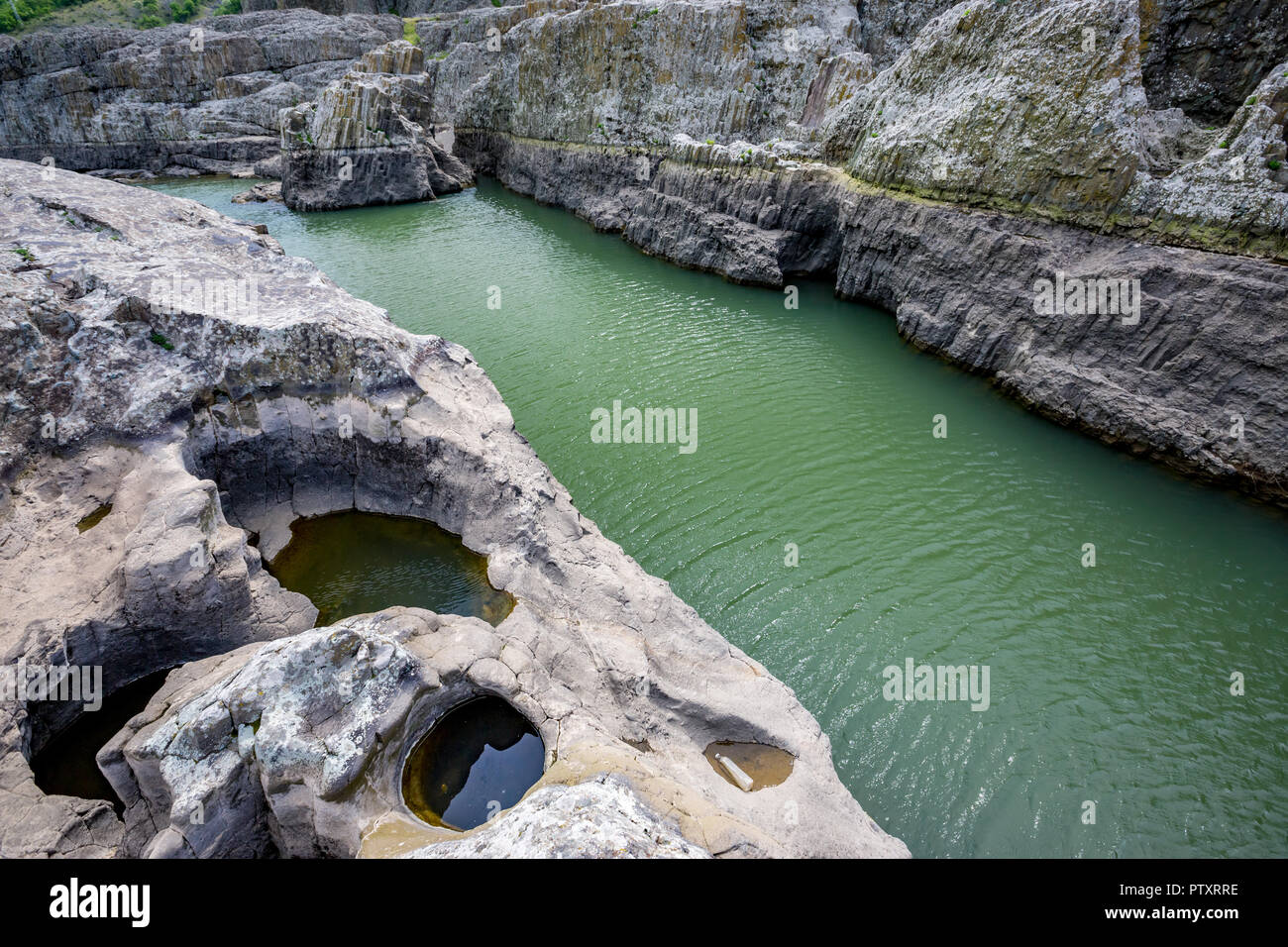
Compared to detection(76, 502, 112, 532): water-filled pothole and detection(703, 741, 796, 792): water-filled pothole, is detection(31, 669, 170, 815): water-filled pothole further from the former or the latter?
detection(703, 741, 796, 792): water-filled pothole

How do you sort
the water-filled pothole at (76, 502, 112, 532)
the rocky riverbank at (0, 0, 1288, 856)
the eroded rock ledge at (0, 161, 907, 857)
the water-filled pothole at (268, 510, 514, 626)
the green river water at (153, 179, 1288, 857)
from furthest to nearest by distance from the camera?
the water-filled pothole at (268, 510, 514, 626), the water-filled pothole at (76, 502, 112, 532), the green river water at (153, 179, 1288, 857), the rocky riverbank at (0, 0, 1288, 856), the eroded rock ledge at (0, 161, 907, 857)

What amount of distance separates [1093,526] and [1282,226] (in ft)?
19.0

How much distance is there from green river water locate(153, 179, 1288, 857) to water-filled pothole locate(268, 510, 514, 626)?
250 cm

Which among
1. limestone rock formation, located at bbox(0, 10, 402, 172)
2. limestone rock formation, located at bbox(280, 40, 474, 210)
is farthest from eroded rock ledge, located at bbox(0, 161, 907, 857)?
limestone rock formation, located at bbox(0, 10, 402, 172)

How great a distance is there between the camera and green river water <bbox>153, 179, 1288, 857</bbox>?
635 cm

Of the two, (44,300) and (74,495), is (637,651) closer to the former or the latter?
(74,495)

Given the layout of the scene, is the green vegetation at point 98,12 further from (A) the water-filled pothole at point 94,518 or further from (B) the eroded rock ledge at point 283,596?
(A) the water-filled pothole at point 94,518

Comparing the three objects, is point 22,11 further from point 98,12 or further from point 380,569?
point 380,569

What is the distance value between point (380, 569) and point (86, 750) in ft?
10.3

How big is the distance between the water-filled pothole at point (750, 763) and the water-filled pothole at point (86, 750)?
5.15 meters

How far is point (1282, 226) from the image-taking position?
33.1ft

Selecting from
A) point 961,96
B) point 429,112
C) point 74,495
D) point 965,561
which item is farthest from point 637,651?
point 429,112

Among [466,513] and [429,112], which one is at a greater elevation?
[429,112]

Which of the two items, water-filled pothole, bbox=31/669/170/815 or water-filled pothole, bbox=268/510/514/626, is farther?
water-filled pothole, bbox=268/510/514/626
